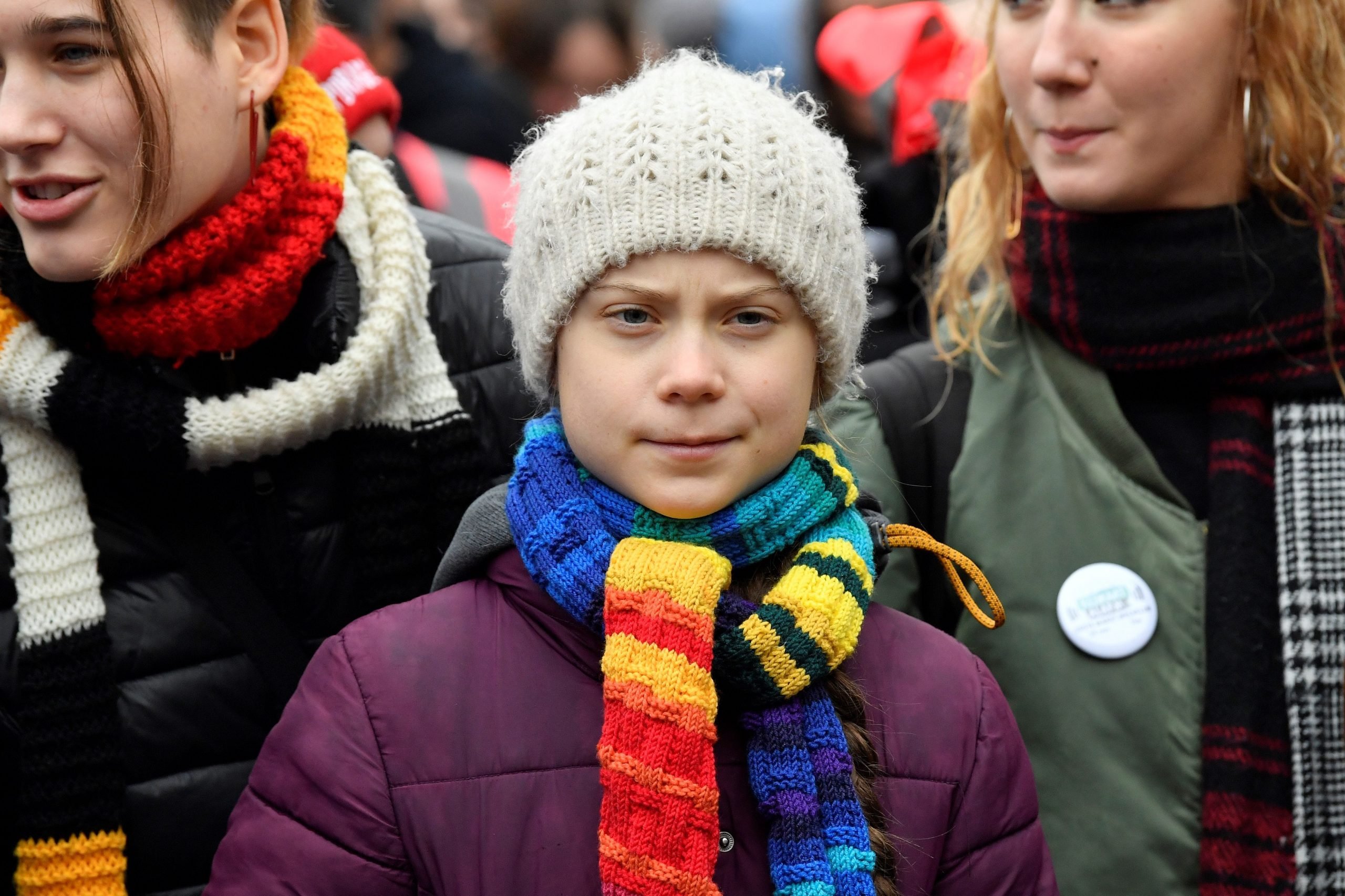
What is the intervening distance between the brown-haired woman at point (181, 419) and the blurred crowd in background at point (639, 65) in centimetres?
34

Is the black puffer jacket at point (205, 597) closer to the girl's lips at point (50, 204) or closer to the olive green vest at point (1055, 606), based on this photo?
the girl's lips at point (50, 204)

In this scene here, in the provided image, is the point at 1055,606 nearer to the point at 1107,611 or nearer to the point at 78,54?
the point at 1107,611

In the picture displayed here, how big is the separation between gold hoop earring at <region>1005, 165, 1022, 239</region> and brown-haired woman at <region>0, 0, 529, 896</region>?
0.99 m

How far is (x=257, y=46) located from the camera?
6.61ft

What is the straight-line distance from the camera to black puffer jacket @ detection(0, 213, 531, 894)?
1909 mm

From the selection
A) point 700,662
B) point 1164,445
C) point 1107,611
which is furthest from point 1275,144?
point 700,662

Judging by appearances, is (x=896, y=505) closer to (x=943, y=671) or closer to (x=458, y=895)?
(x=943, y=671)

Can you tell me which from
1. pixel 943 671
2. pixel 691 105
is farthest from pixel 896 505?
pixel 691 105

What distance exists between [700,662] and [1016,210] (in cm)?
121

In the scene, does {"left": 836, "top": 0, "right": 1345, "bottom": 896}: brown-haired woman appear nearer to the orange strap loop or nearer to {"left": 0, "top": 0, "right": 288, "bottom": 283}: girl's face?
the orange strap loop

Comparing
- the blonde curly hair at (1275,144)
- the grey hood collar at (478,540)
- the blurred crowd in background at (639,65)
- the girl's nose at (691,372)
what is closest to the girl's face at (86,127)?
the blurred crowd in background at (639,65)

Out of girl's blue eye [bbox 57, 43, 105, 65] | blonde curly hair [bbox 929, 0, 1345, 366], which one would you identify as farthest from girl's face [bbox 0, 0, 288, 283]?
blonde curly hair [bbox 929, 0, 1345, 366]

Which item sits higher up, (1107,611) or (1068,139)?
A: (1068,139)

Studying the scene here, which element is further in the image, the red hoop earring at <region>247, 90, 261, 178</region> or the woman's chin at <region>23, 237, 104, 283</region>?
the red hoop earring at <region>247, 90, 261, 178</region>
